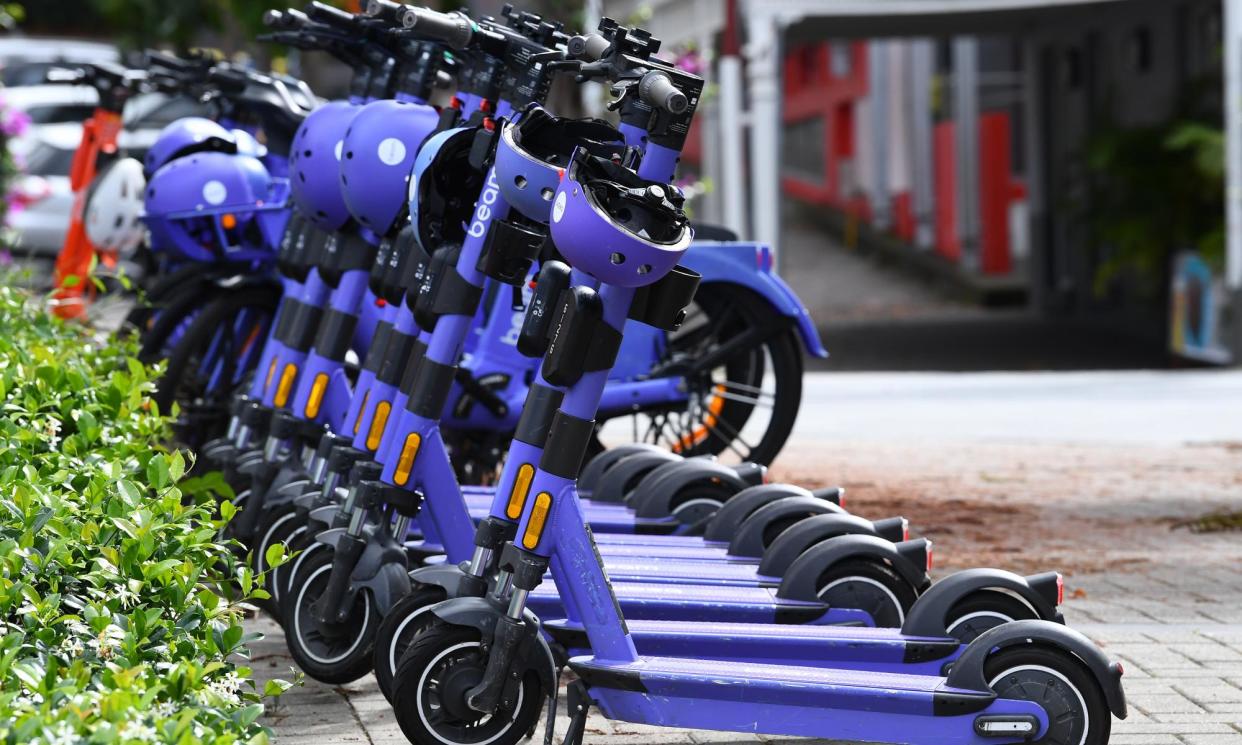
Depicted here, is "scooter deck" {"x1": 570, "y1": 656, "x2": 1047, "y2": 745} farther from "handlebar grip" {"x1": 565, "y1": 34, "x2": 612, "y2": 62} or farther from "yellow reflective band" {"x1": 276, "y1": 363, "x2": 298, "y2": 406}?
"yellow reflective band" {"x1": 276, "y1": 363, "x2": 298, "y2": 406}

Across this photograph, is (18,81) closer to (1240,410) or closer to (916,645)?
(1240,410)

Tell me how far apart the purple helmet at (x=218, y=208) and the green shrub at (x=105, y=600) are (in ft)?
8.33

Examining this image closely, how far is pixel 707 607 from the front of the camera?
449 centimetres

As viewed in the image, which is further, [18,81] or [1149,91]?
[1149,91]

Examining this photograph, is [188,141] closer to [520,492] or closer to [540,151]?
[540,151]

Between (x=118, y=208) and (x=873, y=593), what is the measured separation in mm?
4731

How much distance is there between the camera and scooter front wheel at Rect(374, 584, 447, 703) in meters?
4.09

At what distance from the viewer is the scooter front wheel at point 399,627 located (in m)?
4.09

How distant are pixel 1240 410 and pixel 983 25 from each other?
10144 millimetres

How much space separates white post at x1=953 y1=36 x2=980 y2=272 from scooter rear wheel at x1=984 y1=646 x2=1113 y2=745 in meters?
22.1

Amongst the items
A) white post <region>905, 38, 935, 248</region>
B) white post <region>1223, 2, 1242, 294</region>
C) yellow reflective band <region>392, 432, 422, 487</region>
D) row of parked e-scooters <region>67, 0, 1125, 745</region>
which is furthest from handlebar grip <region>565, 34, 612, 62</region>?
white post <region>905, 38, 935, 248</region>

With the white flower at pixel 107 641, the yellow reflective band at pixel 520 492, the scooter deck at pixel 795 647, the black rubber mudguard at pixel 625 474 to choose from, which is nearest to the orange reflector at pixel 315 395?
the black rubber mudguard at pixel 625 474

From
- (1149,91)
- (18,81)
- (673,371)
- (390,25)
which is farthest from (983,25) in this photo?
(390,25)

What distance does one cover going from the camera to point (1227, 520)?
7371 millimetres
